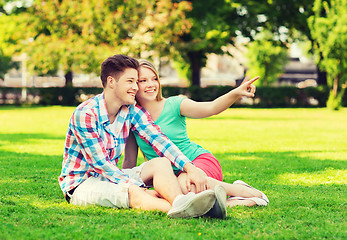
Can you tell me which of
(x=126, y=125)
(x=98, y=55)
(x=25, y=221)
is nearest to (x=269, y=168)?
(x=126, y=125)

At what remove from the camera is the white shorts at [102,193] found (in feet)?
14.7

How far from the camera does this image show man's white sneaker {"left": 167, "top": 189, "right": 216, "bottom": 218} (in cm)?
391

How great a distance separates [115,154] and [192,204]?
1131 millimetres

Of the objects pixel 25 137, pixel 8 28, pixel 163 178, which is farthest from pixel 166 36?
pixel 163 178

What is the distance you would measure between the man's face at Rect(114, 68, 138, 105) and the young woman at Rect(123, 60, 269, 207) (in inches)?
12.0

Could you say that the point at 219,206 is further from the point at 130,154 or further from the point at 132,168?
the point at 130,154

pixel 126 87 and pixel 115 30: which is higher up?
pixel 115 30

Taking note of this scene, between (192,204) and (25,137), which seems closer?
(192,204)

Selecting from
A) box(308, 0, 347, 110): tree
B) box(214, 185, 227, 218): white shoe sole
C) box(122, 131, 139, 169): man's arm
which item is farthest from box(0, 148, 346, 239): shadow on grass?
box(308, 0, 347, 110): tree

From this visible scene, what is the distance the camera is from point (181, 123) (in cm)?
514

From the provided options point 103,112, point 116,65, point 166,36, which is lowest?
point 103,112

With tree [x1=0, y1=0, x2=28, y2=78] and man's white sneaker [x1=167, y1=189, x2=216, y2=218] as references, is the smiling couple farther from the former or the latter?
tree [x1=0, y1=0, x2=28, y2=78]

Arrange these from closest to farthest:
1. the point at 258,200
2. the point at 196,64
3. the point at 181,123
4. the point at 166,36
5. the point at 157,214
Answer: the point at 157,214 < the point at 258,200 < the point at 181,123 < the point at 166,36 < the point at 196,64

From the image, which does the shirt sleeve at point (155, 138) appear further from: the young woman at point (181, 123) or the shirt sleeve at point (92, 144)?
the shirt sleeve at point (92, 144)
